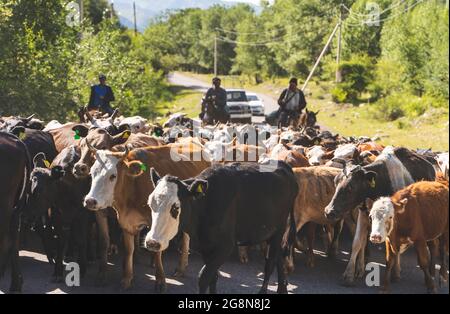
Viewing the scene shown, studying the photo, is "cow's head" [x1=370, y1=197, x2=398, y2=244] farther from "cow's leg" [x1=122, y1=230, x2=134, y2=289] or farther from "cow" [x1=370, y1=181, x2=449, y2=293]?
"cow's leg" [x1=122, y1=230, x2=134, y2=289]

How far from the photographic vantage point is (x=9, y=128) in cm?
1210

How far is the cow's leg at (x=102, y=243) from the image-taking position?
925cm

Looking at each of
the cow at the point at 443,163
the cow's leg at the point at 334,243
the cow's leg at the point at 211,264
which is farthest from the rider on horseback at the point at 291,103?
the cow's leg at the point at 211,264

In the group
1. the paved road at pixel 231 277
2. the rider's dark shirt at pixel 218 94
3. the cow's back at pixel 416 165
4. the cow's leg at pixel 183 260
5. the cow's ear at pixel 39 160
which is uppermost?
the rider's dark shirt at pixel 218 94

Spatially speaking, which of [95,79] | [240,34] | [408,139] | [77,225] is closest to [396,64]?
[408,139]

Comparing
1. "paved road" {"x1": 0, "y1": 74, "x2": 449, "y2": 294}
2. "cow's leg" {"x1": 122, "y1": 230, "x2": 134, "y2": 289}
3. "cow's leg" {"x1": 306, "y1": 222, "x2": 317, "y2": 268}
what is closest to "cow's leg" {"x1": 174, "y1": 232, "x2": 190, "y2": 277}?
"paved road" {"x1": 0, "y1": 74, "x2": 449, "y2": 294}

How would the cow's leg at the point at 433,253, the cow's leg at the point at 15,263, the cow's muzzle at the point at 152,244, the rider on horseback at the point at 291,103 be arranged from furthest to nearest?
1. the rider on horseback at the point at 291,103
2. the cow's leg at the point at 15,263
3. the cow's leg at the point at 433,253
4. the cow's muzzle at the point at 152,244

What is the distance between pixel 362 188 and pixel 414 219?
1193 mm

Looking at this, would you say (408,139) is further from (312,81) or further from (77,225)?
(312,81)

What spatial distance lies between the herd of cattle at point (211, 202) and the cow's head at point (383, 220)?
0.04 ft

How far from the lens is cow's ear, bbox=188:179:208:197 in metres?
7.37

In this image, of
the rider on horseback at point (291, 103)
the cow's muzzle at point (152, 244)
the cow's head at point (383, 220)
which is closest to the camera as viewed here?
the cow's muzzle at point (152, 244)

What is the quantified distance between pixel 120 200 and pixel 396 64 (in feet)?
116

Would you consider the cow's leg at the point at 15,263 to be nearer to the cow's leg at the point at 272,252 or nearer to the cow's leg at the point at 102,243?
the cow's leg at the point at 102,243
